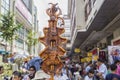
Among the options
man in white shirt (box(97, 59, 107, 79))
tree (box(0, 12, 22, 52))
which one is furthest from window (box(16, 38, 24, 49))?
man in white shirt (box(97, 59, 107, 79))

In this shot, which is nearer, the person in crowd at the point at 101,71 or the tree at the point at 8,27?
the person in crowd at the point at 101,71

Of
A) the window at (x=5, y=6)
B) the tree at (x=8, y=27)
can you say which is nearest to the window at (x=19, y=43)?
the window at (x=5, y=6)

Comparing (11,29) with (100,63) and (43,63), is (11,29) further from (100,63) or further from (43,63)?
(43,63)

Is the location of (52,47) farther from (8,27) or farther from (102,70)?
(8,27)

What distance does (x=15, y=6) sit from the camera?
5659 cm

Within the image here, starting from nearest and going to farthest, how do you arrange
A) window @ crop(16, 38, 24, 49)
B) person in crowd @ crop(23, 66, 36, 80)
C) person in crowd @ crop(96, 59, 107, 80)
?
person in crowd @ crop(23, 66, 36, 80) < person in crowd @ crop(96, 59, 107, 80) < window @ crop(16, 38, 24, 49)

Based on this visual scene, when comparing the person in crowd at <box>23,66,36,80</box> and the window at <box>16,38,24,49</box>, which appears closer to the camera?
the person in crowd at <box>23,66,36,80</box>

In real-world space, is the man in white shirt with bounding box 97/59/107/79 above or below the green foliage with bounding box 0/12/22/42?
below

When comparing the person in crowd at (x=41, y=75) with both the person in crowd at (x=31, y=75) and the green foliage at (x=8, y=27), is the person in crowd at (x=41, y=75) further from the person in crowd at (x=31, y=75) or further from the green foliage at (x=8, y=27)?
the green foliage at (x=8, y=27)

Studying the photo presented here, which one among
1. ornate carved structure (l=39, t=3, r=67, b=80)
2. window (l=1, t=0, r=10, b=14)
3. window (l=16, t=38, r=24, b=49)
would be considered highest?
window (l=1, t=0, r=10, b=14)

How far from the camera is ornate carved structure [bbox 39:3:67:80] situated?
7.11 meters

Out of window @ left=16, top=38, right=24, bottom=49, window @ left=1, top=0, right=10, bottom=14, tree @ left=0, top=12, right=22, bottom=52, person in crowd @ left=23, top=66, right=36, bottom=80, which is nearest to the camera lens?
person in crowd @ left=23, top=66, right=36, bottom=80

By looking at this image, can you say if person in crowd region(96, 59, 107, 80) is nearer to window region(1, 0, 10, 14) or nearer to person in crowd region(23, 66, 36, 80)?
person in crowd region(23, 66, 36, 80)

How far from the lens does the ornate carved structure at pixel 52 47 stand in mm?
7105
